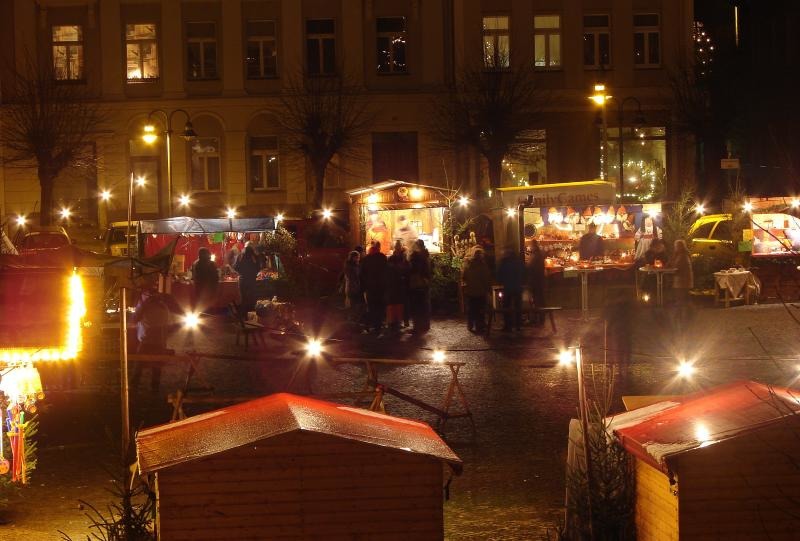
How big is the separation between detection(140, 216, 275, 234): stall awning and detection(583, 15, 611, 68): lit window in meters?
17.1

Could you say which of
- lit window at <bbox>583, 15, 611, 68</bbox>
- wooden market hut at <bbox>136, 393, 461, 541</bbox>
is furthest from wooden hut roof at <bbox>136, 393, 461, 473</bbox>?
lit window at <bbox>583, 15, 611, 68</bbox>

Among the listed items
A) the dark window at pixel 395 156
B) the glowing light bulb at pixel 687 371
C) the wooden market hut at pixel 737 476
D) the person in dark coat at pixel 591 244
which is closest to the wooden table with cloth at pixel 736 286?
the person in dark coat at pixel 591 244

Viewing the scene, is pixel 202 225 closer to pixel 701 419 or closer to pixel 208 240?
pixel 208 240

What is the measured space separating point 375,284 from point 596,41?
76.0 feet

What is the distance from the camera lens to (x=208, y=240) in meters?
27.6

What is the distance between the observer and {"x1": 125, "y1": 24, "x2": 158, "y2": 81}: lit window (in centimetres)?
3962

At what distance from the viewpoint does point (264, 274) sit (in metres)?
24.5

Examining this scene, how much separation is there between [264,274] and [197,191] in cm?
1605

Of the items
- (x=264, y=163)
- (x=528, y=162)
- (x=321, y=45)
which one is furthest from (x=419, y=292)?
(x=321, y=45)

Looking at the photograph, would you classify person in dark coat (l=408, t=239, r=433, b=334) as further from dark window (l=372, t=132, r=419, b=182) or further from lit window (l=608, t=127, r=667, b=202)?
lit window (l=608, t=127, r=667, b=202)

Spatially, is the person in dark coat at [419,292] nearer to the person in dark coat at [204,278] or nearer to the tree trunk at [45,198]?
the person in dark coat at [204,278]

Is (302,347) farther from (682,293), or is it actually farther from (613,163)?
(613,163)

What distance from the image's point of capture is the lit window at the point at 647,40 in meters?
40.2

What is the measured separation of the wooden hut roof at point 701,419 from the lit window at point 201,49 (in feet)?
114
